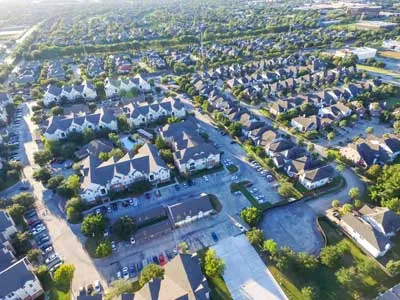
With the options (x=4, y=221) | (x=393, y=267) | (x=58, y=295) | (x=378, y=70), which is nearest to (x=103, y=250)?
(x=58, y=295)

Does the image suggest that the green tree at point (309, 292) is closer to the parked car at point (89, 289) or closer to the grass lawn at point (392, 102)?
the parked car at point (89, 289)

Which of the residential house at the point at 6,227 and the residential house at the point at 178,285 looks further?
the residential house at the point at 6,227

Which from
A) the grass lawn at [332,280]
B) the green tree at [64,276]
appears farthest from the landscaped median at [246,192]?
the green tree at [64,276]

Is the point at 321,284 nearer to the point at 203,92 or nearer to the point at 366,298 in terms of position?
the point at 366,298

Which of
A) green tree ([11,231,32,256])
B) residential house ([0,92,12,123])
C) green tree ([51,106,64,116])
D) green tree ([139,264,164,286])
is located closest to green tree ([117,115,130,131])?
green tree ([51,106,64,116])

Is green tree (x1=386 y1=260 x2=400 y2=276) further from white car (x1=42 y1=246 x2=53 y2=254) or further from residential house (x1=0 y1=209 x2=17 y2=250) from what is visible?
residential house (x1=0 y1=209 x2=17 y2=250)

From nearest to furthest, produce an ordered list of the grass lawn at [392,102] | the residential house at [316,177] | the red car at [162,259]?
the red car at [162,259], the residential house at [316,177], the grass lawn at [392,102]

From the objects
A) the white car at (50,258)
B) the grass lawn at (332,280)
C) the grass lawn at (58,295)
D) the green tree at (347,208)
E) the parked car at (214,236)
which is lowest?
the grass lawn at (332,280)

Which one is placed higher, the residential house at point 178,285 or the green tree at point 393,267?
the residential house at point 178,285
